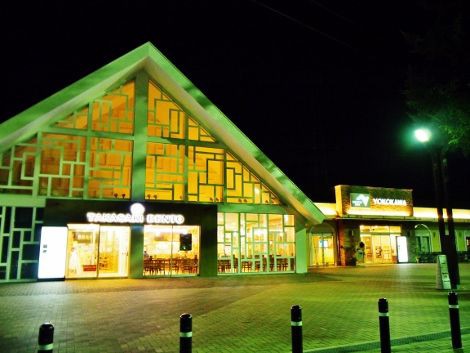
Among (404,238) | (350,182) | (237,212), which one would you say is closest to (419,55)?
(237,212)

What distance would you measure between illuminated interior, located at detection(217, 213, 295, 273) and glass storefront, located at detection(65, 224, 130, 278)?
489 cm

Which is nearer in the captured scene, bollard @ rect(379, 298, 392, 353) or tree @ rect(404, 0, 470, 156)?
bollard @ rect(379, 298, 392, 353)

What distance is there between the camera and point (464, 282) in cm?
1742

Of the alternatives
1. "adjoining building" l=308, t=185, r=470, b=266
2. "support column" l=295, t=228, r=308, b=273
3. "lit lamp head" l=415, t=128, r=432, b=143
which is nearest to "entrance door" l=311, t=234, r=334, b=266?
"adjoining building" l=308, t=185, r=470, b=266

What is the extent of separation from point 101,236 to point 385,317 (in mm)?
15746

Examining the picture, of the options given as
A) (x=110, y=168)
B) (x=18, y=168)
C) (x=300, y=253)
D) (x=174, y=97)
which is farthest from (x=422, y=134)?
(x=18, y=168)

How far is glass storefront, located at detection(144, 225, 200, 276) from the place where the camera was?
20.0 meters

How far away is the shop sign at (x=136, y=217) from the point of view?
61.3ft

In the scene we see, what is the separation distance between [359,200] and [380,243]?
4.40 meters

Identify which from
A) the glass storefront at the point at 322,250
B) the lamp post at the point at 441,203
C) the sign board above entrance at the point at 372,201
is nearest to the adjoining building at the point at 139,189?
the lamp post at the point at 441,203

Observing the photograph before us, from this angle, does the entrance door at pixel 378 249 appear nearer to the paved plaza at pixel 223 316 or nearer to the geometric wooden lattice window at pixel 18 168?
the paved plaza at pixel 223 316

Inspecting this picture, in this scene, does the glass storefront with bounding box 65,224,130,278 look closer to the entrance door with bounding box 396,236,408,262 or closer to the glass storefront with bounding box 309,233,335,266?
the glass storefront with bounding box 309,233,335,266

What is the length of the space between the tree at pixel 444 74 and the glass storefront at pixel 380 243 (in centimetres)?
1844

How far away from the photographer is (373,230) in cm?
3203
